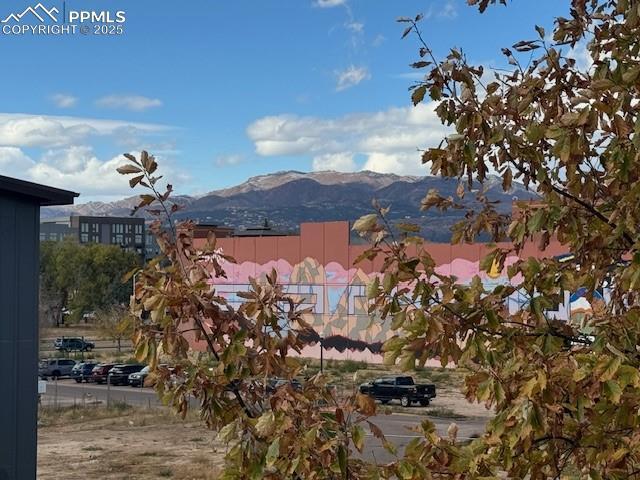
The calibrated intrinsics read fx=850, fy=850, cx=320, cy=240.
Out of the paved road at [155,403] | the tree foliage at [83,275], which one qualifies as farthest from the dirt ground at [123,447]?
the tree foliage at [83,275]

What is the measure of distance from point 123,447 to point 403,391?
45.9ft

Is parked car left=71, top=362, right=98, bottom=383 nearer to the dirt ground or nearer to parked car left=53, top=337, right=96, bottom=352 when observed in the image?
the dirt ground

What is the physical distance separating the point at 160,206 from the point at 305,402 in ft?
4.08

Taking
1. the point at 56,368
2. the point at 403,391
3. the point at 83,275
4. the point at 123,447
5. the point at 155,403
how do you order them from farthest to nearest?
the point at 83,275, the point at 56,368, the point at 155,403, the point at 403,391, the point at 123,447

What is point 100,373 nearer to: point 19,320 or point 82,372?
point 82,372

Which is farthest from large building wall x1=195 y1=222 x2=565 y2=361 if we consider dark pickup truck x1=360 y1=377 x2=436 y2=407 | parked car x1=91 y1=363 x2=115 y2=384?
dark pickup truck x1=360 y1=377 x2=436 y2=407

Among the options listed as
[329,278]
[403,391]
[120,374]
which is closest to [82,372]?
[120,374]

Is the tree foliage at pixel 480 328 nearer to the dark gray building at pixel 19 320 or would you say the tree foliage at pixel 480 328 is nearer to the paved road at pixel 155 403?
the dark gray building at pixel 19 320

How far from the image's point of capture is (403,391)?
37156mm

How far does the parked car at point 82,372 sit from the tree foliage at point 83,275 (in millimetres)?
51613

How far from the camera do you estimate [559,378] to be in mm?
3787

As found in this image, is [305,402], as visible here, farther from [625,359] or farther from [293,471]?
[625,359]

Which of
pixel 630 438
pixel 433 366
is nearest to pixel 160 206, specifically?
pixel 630 438

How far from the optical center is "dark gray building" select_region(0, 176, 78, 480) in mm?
12836
